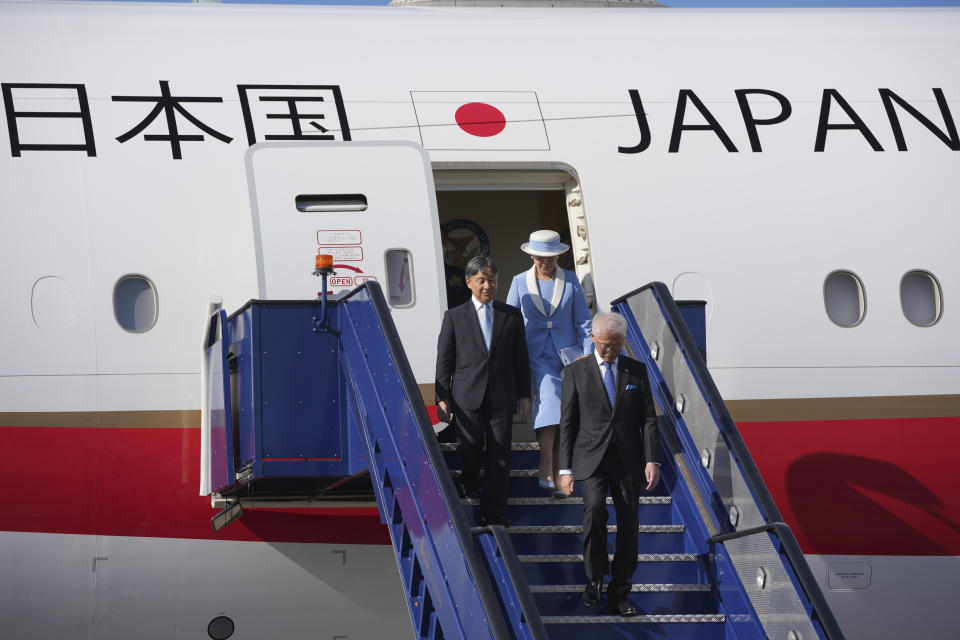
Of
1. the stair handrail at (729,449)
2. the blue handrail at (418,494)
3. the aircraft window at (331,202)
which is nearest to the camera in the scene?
the blue handrail at (418,494)

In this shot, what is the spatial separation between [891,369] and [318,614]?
177 inches

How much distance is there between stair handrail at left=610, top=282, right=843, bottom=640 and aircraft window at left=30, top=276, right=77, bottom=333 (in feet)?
12.1

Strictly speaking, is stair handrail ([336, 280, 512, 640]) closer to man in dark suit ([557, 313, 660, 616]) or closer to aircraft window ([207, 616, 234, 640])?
man in dark suit ([557, 313, 660, 616])

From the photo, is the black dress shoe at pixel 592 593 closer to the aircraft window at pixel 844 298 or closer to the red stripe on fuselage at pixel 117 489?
the red stripe on fuselage at pixel 117 489

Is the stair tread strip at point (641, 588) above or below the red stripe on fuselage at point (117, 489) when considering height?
below

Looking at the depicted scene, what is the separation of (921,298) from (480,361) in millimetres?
3877

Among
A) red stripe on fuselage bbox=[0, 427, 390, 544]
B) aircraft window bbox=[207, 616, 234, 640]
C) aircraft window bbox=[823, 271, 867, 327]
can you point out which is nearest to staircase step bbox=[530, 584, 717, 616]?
red stripe on fuselage bbox=[0, 427, 390, 544]

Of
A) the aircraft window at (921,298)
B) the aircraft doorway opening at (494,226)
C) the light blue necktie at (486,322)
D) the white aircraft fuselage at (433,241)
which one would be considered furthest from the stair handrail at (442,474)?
the aircraft window at (921,298)

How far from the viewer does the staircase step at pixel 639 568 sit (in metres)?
6.25

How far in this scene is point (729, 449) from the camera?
→ 6297 millimetres

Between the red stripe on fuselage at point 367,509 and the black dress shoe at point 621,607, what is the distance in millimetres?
1949

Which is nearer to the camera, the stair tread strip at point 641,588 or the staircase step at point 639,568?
the stair tread strip at point 641,588

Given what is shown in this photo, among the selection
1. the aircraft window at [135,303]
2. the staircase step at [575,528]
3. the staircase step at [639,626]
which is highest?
Result: the aircraft window at [135,303]

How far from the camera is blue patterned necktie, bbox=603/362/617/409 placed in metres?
6.09
